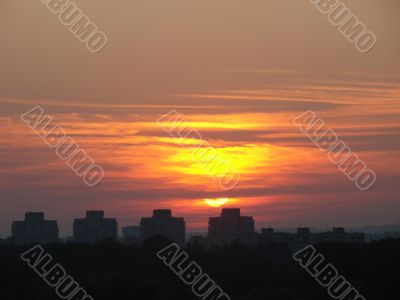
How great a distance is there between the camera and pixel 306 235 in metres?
198

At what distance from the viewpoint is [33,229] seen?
19550 cm

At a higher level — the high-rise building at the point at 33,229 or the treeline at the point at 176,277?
the high-rise building at the point at 33,229

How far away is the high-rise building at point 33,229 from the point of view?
190 meters

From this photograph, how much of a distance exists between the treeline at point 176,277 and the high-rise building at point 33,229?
9174 cm

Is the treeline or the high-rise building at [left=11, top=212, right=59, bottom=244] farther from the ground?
the high-rise building at [left=11, top=212, right=59, bottom=244]

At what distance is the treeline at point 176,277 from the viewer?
56812 mm

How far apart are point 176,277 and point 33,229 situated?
12281 cm

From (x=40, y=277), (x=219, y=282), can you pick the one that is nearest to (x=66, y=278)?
(x=40, y=277)

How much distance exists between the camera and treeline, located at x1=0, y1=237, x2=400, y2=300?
56812 mm

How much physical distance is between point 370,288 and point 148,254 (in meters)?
34.1

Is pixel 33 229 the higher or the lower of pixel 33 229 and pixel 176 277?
the higher

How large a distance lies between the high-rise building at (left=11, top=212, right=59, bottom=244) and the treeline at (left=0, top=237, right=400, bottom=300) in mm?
91741

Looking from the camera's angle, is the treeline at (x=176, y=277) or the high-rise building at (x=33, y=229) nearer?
the treeline at (x=176, y=277)

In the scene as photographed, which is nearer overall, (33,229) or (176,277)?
(176,277)
